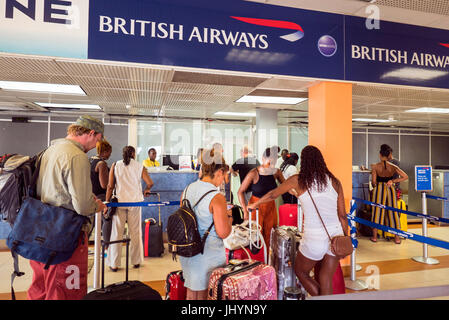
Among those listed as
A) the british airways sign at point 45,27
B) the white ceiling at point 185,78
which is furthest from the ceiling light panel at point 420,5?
the british airways sign at point 45,27

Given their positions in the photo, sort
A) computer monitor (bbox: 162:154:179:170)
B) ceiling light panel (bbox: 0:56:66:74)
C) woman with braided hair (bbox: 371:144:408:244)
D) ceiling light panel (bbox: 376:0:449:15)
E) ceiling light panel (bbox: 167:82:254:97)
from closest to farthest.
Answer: ceiling light panel (bbox: 0:56:66:74), ceiling light panel (bbox: 376:0:449:15), ceiling light panel (bbox: 167:82:254:97), woman with braided hair (bbox: 371:144:408:244), computer monitor (bbox: 162:154:179:170)

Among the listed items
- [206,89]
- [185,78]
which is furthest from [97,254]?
[206,89]

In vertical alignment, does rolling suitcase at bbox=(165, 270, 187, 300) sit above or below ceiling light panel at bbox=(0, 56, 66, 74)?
below

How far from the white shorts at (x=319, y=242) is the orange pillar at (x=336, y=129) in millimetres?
1629

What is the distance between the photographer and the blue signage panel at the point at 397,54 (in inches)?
146

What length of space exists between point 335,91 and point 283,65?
80cm

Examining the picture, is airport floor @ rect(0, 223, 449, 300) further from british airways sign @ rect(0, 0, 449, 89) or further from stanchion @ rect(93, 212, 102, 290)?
british airways sign @ rect(0, 0, 449, 89)

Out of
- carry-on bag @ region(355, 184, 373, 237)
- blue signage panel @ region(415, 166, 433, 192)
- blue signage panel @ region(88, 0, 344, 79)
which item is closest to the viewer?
blue signage panel @ region(88, 0, 344, 79)

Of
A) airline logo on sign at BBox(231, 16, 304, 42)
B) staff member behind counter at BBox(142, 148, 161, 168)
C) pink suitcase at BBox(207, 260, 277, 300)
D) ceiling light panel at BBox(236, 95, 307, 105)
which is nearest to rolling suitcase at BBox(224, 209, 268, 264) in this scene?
pink suitcase at BBox(207, 260, 277, 300)

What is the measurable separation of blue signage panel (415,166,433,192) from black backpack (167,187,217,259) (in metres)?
4.13

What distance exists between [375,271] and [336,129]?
189 centimetres

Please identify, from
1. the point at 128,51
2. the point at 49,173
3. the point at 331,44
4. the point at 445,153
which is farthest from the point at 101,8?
the point at 445,153

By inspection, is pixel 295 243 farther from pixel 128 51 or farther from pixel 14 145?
pixel 14 145

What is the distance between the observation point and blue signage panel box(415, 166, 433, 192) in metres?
4.54
